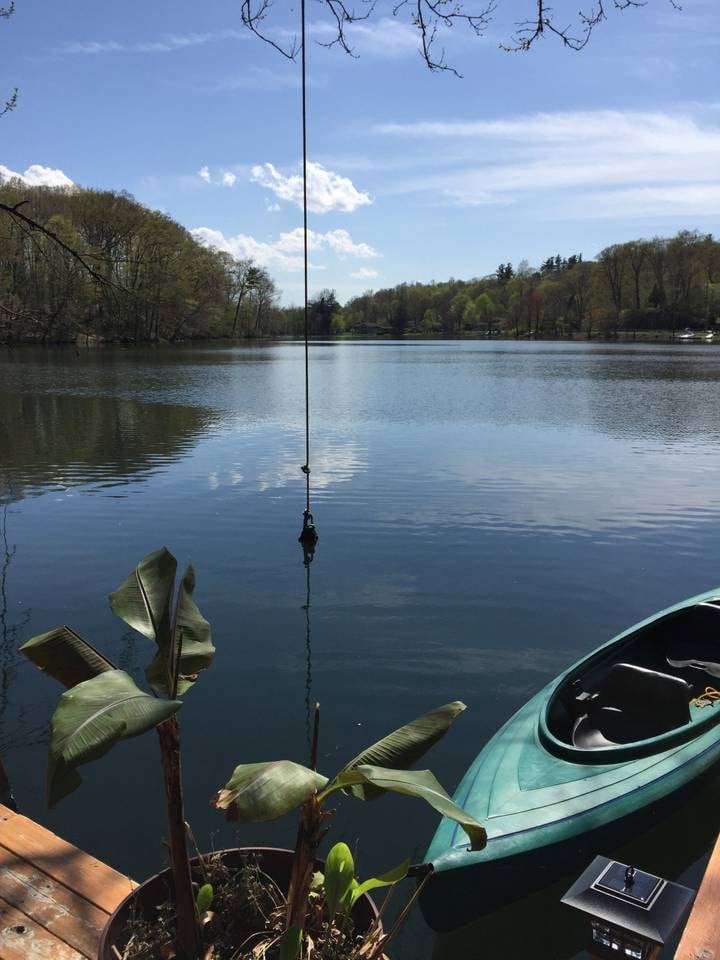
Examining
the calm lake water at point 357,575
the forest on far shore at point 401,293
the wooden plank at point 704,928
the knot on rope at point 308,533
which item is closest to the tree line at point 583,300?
the forest on far shore at point 401,293

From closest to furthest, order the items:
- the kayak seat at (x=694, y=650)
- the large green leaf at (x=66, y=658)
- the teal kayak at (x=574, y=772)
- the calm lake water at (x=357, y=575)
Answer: the large green leaf at (x=66, y=658), the teal kayak at (x=574, y=772), the calm lake water at (x=357, y=575), the kayak seat at (x=694, y=650)

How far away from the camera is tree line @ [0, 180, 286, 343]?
5.95m

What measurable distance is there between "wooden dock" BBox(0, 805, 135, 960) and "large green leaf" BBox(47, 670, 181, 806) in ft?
3.98

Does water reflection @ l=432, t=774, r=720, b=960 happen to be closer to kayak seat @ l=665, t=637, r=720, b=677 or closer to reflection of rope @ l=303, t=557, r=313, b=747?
kayak seat @ l=665, t=637, r=720, b=677

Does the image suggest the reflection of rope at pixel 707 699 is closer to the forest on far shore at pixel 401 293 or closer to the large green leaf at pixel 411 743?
the large green leaf at pixel 411 743

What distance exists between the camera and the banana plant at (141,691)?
154cm

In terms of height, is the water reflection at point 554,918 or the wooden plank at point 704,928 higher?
the wooden plank at point 704,928

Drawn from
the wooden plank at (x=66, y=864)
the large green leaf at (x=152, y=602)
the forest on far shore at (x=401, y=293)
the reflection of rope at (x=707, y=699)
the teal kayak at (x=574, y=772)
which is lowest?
the teal kayak at (x=574, y=772)

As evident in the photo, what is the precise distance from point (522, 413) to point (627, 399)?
20.1 ft

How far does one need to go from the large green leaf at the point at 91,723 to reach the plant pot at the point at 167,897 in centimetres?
60

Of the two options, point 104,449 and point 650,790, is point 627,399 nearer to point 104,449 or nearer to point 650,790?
point 104,449

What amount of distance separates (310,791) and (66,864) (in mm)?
1721

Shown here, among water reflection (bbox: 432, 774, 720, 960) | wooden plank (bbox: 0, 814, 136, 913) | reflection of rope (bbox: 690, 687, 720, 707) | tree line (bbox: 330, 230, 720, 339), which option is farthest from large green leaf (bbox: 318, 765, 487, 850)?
tree line (bbox: 330, 230, 720, 339)

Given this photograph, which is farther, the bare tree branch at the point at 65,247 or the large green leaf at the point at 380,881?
the bare tree branch at the point at 65,247
